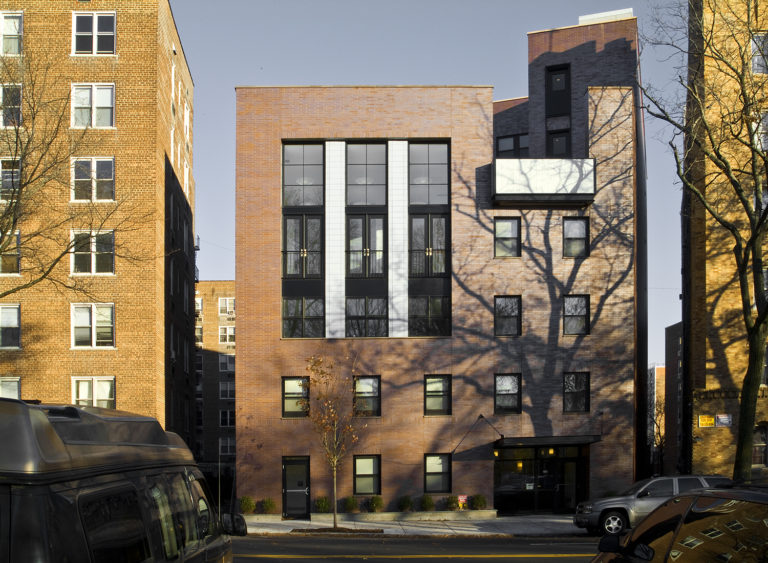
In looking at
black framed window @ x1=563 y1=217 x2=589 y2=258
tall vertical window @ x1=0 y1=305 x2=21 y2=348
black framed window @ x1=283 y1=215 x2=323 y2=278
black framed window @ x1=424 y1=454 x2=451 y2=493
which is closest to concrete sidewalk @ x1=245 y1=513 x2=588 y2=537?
black framed window @ x1=424 y1=454 x2=451 y2=493

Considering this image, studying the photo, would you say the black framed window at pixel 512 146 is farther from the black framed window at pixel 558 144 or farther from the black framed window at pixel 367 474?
the black framed window at pixel 367 474

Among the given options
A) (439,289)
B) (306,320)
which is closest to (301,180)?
(306,320)

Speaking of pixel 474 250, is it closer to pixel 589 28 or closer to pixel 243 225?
pixel 243 225

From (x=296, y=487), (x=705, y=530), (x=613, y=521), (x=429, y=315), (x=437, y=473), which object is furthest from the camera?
(x=429, y=315)

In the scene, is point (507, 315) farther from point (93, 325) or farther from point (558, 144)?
point (93, 325)

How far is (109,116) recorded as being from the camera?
3416 cm

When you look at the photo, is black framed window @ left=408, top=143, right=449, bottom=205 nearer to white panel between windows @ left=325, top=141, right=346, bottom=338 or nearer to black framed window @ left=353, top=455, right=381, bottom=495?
white panel between windows @ left=325, top=141, right=346, bottom=338

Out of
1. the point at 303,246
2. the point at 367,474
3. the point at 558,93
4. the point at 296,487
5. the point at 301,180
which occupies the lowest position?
the point at 296,487

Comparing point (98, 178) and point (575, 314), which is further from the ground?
point (98, 178)

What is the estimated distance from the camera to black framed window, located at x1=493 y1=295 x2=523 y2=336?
109ft

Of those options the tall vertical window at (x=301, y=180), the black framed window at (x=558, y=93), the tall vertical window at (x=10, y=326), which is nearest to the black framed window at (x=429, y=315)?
the tall vertical window at (x=301, y=180)

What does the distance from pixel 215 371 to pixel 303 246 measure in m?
52.8

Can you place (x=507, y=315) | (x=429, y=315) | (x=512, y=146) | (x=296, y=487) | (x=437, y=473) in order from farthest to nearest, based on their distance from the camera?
(x=512, y=146), (x=507, y=315), (x=429, y=315), (x=437, y=473), (x=296, y=487)

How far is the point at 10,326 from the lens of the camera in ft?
108
